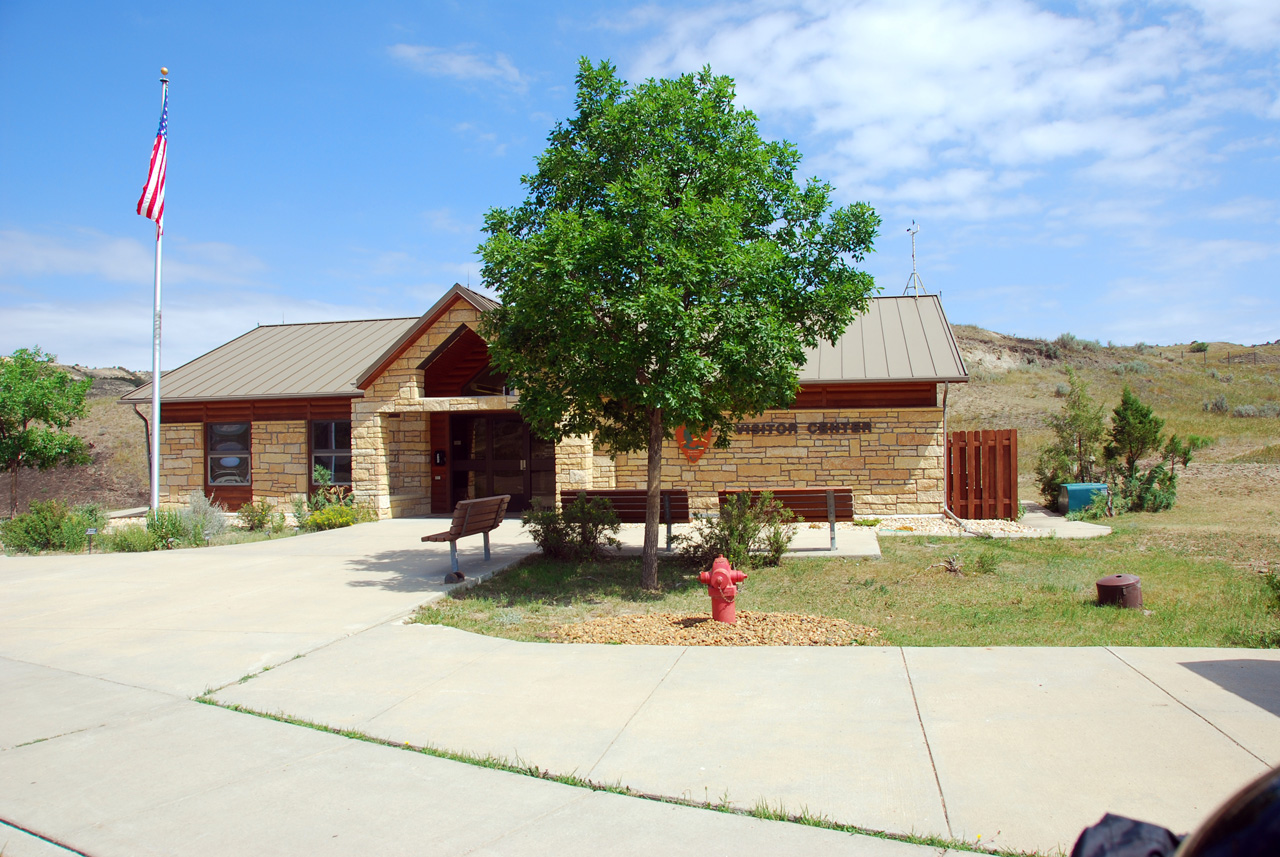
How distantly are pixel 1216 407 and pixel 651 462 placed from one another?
38.9 m

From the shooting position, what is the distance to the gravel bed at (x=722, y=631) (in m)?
6.84

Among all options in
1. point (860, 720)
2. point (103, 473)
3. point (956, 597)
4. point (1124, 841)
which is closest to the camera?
point (1124, 841)

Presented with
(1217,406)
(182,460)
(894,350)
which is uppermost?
(894,350)

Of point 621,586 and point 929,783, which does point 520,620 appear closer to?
point 621,586

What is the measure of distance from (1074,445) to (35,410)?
23979 millimetres

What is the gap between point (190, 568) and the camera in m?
10.8

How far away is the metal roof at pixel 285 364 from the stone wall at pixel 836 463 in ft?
25.1

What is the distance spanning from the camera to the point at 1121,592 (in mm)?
7711

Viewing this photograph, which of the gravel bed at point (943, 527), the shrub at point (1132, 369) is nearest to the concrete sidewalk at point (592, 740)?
the gravel bed at point (943, 527)

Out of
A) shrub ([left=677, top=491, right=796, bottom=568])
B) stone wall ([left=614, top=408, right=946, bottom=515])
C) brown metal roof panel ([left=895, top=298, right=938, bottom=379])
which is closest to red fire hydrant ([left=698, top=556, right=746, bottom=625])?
shrub ([left=677, top=491, right=796, bottom=568])

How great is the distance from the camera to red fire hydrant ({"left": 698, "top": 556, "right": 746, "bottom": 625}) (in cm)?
737

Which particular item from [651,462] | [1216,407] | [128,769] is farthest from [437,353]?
[1216,407]

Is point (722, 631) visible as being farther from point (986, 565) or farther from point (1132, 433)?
point (1132, 433)

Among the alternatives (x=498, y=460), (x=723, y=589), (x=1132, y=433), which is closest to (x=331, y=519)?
(x=498, y=460)
